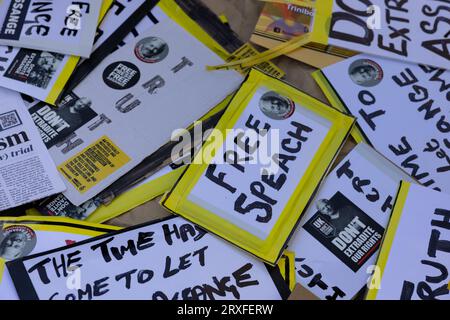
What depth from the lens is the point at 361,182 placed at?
0.80m

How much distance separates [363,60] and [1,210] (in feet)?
1.84

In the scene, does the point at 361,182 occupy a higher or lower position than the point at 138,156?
higher

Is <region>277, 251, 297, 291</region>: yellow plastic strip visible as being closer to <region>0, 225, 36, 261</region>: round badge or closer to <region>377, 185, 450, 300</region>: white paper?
<region>377, 185, 450, 300</region>: white paper

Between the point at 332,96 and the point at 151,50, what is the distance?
280 mm

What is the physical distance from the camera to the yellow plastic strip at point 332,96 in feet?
2.71

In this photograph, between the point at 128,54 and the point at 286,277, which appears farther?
the point at 128,54

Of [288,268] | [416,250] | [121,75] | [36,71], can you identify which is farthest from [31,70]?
[416,250]

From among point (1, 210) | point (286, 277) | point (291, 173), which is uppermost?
point (291, 173)

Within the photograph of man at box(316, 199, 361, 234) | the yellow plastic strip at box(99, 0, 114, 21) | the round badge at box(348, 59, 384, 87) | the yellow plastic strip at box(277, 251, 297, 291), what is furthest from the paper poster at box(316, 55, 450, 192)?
the yellow plastic strip at box(99, 0, 114, 21)

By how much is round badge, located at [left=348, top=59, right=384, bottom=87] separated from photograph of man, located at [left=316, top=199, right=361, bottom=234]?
0.20m

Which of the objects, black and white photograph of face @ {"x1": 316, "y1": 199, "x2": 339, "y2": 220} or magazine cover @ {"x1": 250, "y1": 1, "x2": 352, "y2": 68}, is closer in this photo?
black and white photograph of face @ {"x1": 316, "y1": 199, "x2": 339, "y2": 220}

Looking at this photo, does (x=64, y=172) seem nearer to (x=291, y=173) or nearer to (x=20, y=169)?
(x=20, y=169)

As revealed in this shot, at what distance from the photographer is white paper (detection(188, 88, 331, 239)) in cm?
76

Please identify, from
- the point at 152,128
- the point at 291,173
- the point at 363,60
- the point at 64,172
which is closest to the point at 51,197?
the point at 64,172
